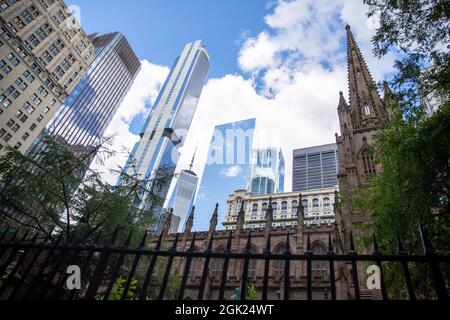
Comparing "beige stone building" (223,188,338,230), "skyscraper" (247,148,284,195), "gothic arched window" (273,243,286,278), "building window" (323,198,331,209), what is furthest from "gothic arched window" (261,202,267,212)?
"gothic arched window" (273,243,286,278)

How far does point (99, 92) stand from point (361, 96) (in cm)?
9692

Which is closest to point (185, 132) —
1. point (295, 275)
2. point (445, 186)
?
point (295, 275)

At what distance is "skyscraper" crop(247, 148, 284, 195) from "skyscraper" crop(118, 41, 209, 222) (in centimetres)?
4465

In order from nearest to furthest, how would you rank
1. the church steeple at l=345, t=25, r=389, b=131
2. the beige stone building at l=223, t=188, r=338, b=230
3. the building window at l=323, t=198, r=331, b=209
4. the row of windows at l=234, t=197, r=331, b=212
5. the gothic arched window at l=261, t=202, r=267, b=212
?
1. the church steeple at l=345, t=25, r=389, b=131
2. the beige stone building at l=223, t=188, r=338, b=230
3. the building window at l=323, t=198, r=331, b=209
4. the row of windows at l=234, t=197, r=331, b=212
5. the gothic arched window at l=261, t=202, r=267, b=212

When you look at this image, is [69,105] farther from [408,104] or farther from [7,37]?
[408,104]

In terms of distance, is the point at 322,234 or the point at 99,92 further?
the point at 99,92

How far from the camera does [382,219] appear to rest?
38.2ft

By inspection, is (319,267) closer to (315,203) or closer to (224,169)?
(315,203)

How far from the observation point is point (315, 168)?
12681cm

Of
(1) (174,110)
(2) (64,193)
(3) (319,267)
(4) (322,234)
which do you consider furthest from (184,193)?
(2) (64,193)

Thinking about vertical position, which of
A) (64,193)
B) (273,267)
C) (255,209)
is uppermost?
(255,209)

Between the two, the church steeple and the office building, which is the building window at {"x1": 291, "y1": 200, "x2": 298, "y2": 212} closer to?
the church steeple

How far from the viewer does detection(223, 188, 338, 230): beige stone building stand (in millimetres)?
75688
